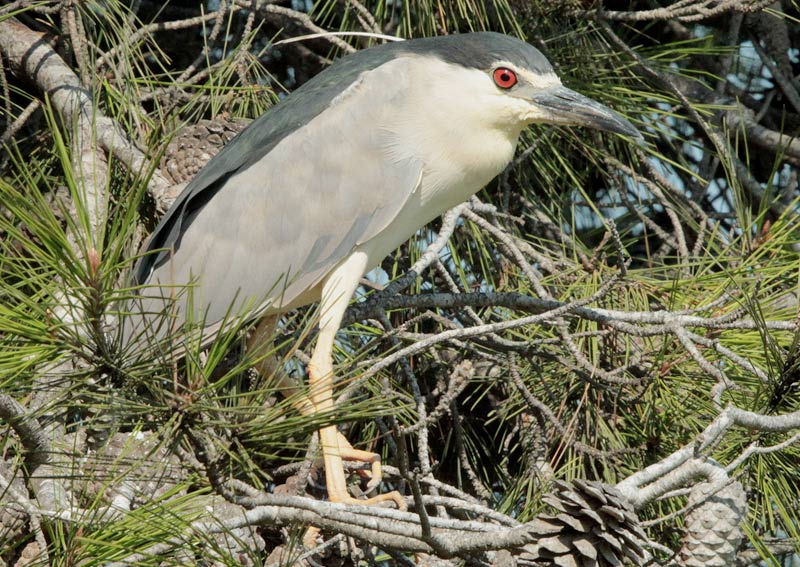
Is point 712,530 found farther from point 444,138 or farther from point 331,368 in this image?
point 444,138

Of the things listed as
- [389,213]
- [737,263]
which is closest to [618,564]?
[389,213]

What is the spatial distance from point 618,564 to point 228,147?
1347mm

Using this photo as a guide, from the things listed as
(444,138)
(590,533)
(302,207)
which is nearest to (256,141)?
(302,207)

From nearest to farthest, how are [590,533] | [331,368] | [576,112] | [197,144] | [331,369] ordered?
[590,533] < [331,369] < [331,368] < [576,112] < [197,144]

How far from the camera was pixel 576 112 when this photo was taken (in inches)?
85.6

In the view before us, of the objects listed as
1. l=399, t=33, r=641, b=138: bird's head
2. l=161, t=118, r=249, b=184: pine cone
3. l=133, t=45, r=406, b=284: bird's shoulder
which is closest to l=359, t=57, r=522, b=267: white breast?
l=399, t=33, r=641, b=138: bird's head

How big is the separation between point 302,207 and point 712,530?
125cm

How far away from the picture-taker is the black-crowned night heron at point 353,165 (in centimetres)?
A: 217

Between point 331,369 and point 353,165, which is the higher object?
point 353,165

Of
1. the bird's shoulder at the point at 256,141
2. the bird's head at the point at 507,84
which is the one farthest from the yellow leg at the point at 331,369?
the bird's head at the point at 507,84

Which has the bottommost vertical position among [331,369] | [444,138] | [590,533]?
[590,533]

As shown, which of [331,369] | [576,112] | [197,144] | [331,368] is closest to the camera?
[331,369]

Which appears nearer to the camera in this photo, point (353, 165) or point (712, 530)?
point (712, 530)

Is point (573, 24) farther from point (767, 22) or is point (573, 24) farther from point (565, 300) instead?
point (565, 300)
